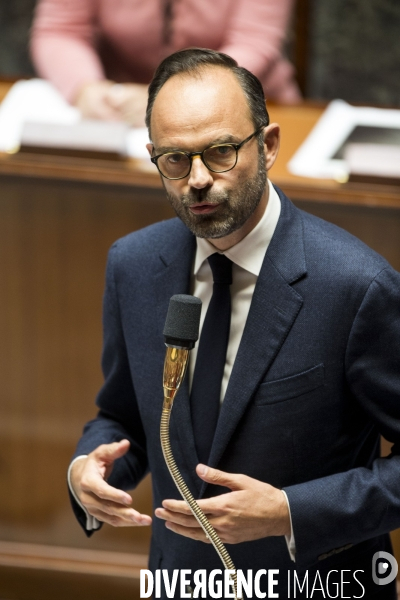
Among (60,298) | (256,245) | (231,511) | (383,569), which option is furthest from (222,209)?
(60,298)

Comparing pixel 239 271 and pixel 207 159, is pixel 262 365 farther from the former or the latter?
pixel 207 159

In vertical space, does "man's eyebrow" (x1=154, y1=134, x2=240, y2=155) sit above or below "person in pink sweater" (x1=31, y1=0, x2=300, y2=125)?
above

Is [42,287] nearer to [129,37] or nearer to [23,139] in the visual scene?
[23,139]

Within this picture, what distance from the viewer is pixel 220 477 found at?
111 cm

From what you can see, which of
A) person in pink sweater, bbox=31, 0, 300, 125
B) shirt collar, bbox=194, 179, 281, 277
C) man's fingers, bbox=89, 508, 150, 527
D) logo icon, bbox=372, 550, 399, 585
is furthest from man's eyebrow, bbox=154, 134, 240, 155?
person in pink sweater, bbox=31, 0, 300, 125

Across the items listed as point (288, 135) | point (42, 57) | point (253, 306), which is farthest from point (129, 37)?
point (253, 306)

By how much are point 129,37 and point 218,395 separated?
1.82 meters

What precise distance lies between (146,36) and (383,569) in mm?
1957

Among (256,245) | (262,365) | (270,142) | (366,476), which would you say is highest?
(270,142)

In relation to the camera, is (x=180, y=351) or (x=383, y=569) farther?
(x=383, y=569)

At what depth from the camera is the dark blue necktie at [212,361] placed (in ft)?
4.25

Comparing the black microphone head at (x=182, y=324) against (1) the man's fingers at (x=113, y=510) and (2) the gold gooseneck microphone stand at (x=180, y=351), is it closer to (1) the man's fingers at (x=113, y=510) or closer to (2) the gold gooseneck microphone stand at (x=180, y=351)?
(2) the gold gooseneck microphone stand at (x=180, y=351)

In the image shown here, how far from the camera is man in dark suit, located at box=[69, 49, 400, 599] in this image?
3.83 ft

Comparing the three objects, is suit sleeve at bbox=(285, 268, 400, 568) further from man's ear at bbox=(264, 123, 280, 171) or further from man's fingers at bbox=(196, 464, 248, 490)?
man's ear at bbox=(264, 123, 280, 171)
